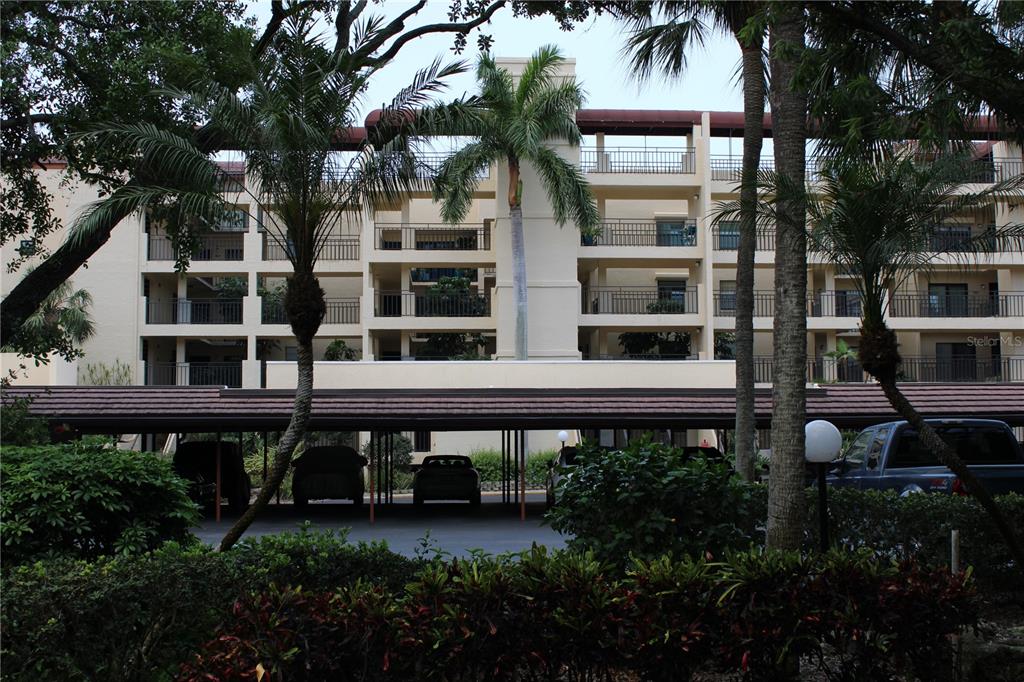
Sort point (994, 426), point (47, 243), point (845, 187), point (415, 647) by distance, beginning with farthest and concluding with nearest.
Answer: point (47, 243) → point (994, 426) → point (845, 187) → point (415, 647)

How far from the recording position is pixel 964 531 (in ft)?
30.6

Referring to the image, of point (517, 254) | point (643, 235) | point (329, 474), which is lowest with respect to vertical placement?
point (329, 474)

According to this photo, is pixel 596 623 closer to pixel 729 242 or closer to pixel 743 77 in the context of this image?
pixel 743 77

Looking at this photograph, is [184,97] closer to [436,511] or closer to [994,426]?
[994,426]

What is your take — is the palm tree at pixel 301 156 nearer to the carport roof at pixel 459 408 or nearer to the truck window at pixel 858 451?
the truck window at pixel 858 451

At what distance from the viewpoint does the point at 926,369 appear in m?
39.5

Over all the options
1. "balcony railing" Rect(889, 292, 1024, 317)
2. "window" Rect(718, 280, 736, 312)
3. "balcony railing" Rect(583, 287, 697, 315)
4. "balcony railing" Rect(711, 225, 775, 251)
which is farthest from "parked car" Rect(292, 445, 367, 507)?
Answer: "balcony railing" Rect(889, 292, 1024, 317)

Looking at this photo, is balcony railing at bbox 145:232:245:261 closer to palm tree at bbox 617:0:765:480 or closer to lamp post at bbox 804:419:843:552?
palm tree at bbox 617:0:765:480

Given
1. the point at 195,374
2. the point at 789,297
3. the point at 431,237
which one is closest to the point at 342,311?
the point at 431,237

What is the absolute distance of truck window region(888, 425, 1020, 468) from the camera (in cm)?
1380

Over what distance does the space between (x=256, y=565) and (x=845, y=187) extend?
6285 mm

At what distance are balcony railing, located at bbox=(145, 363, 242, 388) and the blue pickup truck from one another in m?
30.0

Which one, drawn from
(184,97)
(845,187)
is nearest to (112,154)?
(184,97)

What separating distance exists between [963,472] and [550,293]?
2825 cm
